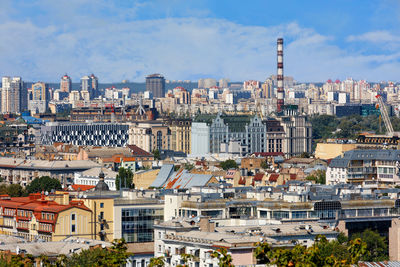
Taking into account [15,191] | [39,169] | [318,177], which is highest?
[39,169]

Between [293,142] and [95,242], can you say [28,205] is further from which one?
[293,142]

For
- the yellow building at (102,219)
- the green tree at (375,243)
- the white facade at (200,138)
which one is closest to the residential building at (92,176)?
the yellow building at (102,219)

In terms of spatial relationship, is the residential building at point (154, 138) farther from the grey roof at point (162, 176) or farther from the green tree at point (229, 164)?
the grey roof at point (162, 176)

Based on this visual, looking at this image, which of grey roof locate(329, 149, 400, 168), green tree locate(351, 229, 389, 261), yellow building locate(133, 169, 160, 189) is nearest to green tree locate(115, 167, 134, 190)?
yellow building locate(133, 169, 160, 189)

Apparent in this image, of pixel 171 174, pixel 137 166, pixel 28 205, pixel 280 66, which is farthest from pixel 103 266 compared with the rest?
pixel 280 66

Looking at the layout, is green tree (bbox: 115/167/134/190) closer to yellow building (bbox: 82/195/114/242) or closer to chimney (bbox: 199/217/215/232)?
yellow building (bbox: 82/195/114/242)

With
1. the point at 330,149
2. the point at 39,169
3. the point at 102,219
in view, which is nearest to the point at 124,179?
the point at 39,169

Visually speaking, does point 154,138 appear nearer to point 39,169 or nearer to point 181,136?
point 181,136
